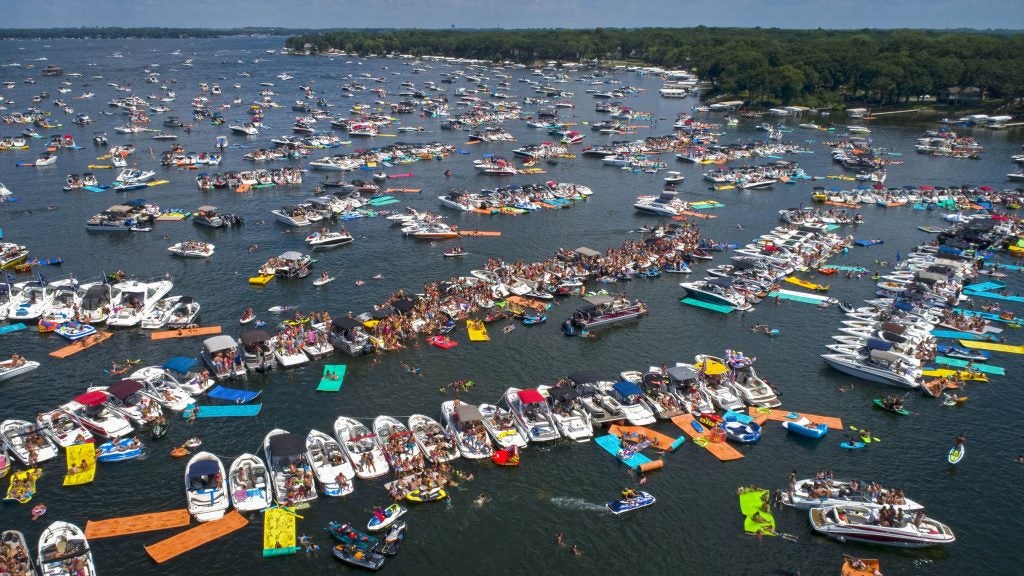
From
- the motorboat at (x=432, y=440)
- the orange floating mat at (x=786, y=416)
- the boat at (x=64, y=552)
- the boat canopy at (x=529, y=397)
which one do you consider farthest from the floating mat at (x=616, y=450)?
the boat at (x=64, y=552)

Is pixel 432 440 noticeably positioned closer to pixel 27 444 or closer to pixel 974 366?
pixel 27 444

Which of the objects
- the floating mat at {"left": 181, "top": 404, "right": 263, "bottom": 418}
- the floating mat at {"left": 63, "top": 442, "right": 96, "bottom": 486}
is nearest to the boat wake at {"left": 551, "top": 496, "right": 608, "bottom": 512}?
the floating mat at {"left": 181, "top": 404, "right": 263, "bottom": 418}

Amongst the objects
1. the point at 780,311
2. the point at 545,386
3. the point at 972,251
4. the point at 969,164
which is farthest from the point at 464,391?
the point at 969,164

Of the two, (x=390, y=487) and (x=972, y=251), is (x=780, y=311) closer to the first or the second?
(x=972, y=251)

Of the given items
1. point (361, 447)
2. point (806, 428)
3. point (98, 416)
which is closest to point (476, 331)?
point (361, 447)

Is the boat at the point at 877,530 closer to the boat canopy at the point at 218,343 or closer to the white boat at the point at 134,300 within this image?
the boat canopy at the point at 218,343

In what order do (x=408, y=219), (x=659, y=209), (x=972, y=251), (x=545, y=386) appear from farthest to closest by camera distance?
(x=659, y=209) → (x=408, y=219) → (x=972, y=251) → (x=545, y=386)

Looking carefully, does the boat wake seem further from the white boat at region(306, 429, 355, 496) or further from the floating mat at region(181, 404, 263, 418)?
the floating mat at region(181, 404, 263, 418)
